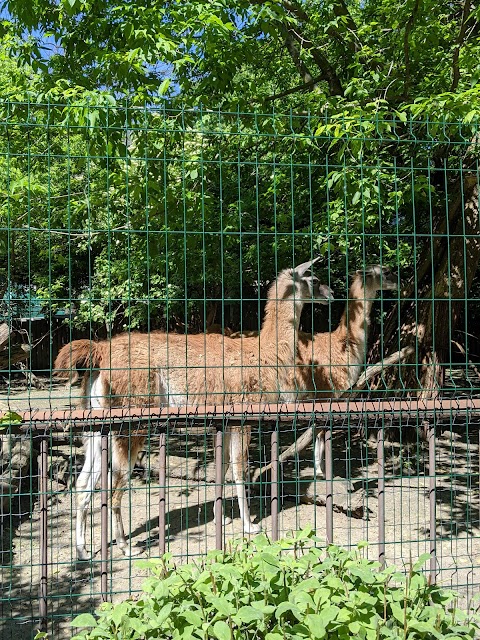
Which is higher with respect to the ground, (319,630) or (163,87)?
(163,87)

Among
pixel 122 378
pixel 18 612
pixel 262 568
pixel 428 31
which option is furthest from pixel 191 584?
pixel 428 31

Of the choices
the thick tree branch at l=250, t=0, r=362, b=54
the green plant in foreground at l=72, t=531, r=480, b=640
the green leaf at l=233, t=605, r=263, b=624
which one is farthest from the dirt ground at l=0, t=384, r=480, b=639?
the thick tree branch at l=250, t=0, r=362, b=54

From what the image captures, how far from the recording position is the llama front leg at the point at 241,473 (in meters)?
6.37

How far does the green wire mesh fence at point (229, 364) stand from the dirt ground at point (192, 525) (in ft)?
0.13

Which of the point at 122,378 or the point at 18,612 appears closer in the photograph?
the point at 18,612

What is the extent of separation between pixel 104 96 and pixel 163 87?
58cm

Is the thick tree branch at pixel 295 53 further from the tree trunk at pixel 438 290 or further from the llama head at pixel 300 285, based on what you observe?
the llama head at pixel 300 285

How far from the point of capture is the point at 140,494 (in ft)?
26.7

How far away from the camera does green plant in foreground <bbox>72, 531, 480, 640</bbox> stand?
2.63m

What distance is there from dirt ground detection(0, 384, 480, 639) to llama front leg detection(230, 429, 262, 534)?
0.15 m

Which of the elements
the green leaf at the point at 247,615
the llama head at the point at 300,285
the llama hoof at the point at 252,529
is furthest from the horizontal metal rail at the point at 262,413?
the llama head at the point at 300,285

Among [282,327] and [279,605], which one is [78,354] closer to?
[282,327]

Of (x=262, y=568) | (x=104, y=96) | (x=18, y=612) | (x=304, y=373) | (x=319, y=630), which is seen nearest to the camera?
(x=319, y=630)

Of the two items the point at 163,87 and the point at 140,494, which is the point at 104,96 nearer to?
the point at 163,87
